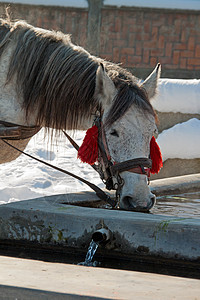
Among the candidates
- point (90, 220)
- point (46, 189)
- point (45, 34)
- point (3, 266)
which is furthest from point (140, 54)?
point (3, 266)

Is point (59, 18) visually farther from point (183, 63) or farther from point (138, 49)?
point (183, 63)

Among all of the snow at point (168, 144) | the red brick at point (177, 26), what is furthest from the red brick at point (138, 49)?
the snow at point (168, 144)

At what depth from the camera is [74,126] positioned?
2.88 metres

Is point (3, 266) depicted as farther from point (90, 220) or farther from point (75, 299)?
point (90, 220)

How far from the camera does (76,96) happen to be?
281cm

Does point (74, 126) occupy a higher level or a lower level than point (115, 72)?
lower

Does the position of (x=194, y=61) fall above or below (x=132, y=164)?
above

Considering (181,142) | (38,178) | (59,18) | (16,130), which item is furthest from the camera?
(59,18)

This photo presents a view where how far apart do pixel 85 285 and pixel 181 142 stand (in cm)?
389

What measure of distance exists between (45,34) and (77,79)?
0.37 m

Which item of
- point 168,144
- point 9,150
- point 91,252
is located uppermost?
point 9,150

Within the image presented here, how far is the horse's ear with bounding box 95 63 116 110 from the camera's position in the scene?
2.70 metres

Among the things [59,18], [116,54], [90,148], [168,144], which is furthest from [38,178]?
[59,18]

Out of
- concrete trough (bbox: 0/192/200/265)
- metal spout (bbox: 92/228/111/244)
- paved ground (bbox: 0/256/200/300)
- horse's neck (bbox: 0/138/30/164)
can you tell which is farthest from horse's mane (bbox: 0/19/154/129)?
paved ground (bbox: 0/256/200/300)
